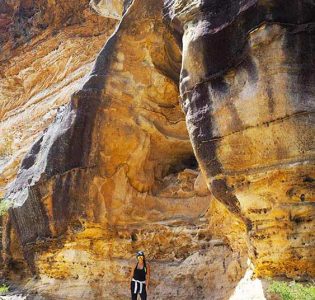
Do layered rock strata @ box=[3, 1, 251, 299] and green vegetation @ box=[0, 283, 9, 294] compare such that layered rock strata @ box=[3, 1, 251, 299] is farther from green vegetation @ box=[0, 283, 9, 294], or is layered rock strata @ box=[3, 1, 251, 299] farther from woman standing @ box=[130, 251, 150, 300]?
woman standing @ box=[130, 251, 150, 300]

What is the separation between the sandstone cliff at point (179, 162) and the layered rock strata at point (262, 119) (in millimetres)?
12

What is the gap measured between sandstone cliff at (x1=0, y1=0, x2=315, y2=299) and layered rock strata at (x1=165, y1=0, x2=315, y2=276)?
0.01m

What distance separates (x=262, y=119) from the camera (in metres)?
4.84

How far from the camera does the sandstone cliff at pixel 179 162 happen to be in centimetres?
475

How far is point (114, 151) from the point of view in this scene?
25.2 feet

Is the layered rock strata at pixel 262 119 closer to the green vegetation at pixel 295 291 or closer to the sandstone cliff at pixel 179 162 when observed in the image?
the sandstone cliff at pixel 179 162

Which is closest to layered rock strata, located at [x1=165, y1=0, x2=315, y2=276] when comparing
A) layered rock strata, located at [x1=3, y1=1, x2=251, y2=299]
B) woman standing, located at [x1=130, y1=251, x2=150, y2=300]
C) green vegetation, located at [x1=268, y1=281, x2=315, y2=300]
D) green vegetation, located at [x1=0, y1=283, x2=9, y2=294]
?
green vegetation, located at [x1=268, y1=281, x2=315, y2=300]

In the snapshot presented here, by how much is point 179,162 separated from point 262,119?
391 centimetres

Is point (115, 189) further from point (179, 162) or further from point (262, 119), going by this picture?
point (262, 119)

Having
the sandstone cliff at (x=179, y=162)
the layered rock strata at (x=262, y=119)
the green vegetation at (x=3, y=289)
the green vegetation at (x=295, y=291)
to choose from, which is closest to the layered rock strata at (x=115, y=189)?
the sandstone cliff at (x=179, y=162)

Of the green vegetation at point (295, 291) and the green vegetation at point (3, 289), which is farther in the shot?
the green vegetation at point (3, 289)

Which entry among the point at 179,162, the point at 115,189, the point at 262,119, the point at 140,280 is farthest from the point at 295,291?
the point at 179,162

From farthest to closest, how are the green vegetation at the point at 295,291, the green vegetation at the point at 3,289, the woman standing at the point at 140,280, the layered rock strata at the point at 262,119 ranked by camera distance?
the green vegetation at the point at 3,289, the woman standing at the point at 140,280, the layered rock strata at the point at 262,119, the green vegetation at the point at 295,291

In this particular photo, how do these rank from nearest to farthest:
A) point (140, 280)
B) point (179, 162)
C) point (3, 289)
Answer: point (140, 280)
point (3, 289)
point (179, 162)
